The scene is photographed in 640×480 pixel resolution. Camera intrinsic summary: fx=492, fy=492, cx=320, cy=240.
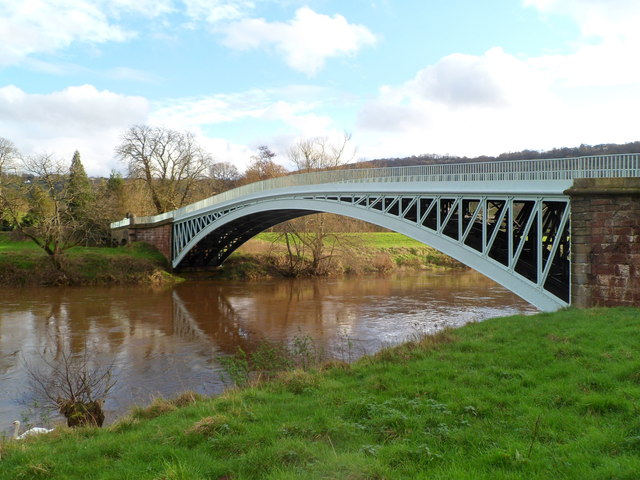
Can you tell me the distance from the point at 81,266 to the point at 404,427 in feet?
93.8

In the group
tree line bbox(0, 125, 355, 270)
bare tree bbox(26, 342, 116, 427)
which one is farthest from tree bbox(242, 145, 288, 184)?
bare tree bbox(26, 342, 116, 427)

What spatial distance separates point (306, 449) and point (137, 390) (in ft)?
22.9

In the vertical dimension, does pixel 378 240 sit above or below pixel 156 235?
below

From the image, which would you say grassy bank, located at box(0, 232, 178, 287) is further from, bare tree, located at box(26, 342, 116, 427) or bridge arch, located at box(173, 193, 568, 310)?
bare tree, located at box(26, 342, 116, 427)

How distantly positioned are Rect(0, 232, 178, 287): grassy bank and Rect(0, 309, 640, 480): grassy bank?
24257 mm

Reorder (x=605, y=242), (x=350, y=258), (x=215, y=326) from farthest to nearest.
A: (x=350, y=258) < (x=215, y=326) < (x=605, y=242)

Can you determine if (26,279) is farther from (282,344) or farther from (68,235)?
(282,344)

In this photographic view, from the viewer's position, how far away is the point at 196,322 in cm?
1869

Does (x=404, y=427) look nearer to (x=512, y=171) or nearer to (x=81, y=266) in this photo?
(x=512, y=171)

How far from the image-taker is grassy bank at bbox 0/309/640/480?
3.93 m

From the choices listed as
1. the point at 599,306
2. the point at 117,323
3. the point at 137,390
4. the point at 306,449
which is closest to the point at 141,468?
the point at 306,449

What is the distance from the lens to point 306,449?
4.29 meters

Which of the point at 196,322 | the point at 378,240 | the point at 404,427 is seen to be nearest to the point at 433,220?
the point at 196,322

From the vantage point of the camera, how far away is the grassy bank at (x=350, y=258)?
115 feet
